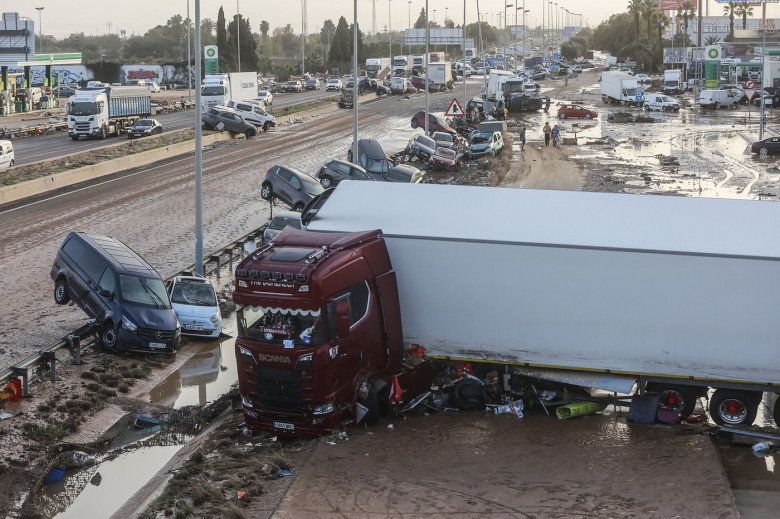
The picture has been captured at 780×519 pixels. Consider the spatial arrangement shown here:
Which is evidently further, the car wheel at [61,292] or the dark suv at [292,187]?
the dark suv at [292,187]

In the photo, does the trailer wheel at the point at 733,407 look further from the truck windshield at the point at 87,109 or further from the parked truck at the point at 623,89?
the parked truck at the point at 623,89

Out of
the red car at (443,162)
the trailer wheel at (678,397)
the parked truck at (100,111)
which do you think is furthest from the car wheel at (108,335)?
the parked truck at (100,111)

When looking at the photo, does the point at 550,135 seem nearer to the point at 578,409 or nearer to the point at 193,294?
the point at 193,294

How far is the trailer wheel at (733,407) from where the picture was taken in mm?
15062

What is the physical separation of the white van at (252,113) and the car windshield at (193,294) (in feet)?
137

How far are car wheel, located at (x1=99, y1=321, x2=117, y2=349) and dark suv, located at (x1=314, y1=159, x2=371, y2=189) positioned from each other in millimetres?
15793

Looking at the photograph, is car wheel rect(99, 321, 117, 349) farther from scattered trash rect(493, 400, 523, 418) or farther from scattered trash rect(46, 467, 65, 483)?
scattered trash rect(493, 400, 523, 418)

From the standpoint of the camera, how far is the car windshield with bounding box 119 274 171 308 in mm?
19969

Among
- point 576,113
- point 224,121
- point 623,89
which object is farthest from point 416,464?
point 623,89

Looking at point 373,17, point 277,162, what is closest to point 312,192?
point 277,162

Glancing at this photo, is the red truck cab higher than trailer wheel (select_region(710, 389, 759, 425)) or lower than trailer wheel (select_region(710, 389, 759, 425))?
higher

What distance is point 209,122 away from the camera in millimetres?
57938

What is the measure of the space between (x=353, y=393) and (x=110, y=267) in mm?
7612

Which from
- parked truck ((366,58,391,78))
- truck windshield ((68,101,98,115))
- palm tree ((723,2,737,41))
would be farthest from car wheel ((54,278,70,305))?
palm tree ((723,2,737,41))
